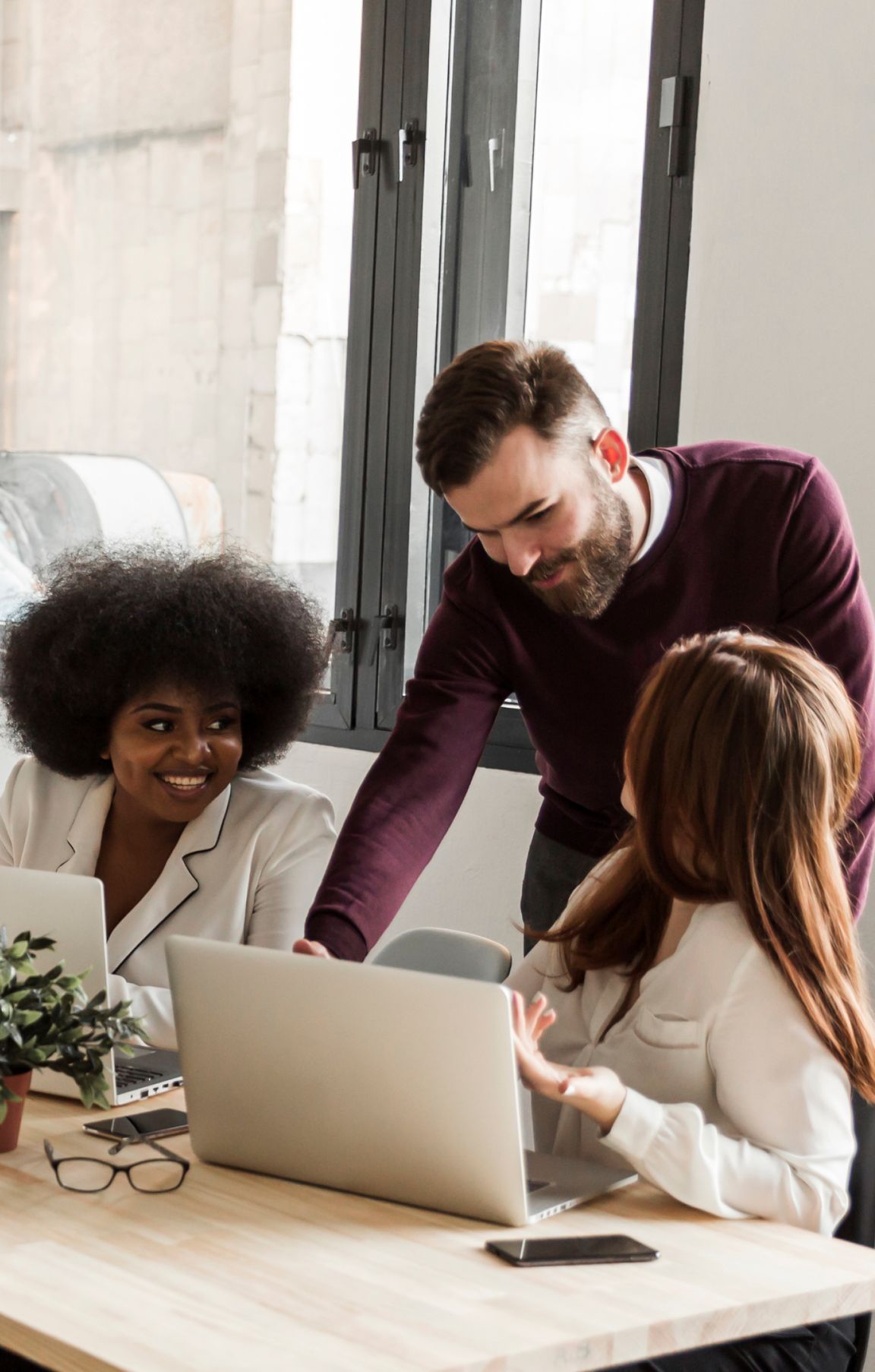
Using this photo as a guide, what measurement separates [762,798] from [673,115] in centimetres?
159

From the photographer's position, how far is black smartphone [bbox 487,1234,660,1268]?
4.20 feet

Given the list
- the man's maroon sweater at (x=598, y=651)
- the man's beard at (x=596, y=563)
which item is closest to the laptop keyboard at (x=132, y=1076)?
the man's maroon sweater at (x=598, y=651)

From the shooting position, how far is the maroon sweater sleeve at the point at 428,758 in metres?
2.12

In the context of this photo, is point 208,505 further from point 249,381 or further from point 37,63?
point 37,63

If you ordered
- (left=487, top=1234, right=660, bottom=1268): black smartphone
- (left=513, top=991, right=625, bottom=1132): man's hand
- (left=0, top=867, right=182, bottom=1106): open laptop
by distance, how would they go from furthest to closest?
(left=0, top=867, right=182, bottom=1106): open laptop < (left=513, top=991, right=625, bottom=1132): man's hand < (left=487, top=1234, right=660, bottom=1268): black smartphone

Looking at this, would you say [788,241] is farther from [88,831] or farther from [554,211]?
[88,831]

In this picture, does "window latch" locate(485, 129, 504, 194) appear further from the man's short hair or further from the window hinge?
the man's short hair

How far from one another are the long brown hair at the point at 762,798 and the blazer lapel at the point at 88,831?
98cm

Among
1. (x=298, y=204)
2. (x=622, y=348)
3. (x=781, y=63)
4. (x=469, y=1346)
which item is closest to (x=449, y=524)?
(x=622, y=348)

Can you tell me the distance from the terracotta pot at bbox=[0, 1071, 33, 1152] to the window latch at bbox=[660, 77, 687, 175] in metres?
1.93

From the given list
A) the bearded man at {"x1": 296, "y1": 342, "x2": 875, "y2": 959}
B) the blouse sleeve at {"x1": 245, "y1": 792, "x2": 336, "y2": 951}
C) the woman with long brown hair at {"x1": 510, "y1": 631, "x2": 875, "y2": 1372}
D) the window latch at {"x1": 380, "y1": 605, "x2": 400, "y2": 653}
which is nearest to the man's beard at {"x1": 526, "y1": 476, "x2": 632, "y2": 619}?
the bearded man at {"x1": 296, "y1": 342, "x2": 875, "y2": 959}

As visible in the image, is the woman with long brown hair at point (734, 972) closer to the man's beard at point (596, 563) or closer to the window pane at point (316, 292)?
the man's beard at point (596, 563)

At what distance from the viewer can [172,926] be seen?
222 cm

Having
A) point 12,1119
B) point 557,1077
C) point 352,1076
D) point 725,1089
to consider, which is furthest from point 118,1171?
point 725,1089
